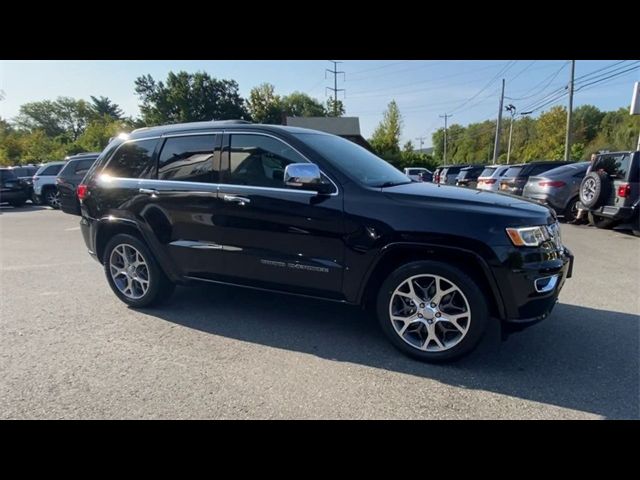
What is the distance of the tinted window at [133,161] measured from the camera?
161 inches

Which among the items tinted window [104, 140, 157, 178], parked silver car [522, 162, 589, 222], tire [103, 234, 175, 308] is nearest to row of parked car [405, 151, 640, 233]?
parked silver car [522, 162, 589, 222]

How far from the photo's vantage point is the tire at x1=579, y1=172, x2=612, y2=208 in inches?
309

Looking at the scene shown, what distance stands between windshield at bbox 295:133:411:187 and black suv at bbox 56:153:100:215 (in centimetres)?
984

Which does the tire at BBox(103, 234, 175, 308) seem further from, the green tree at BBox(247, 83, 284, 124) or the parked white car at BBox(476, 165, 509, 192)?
the green tree at BBox(247, 83, 284, 124)

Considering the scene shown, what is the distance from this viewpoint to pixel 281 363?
122 inches

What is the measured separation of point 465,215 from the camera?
9.39 feet

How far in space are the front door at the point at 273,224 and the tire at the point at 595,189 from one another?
7.43m

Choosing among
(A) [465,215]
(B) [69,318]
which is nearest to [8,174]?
(B) [69,318]

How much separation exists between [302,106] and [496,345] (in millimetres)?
83222

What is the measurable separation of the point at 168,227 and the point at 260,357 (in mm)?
1713

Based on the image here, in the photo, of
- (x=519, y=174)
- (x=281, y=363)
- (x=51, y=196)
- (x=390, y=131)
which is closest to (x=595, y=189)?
(x=519, y=174)
